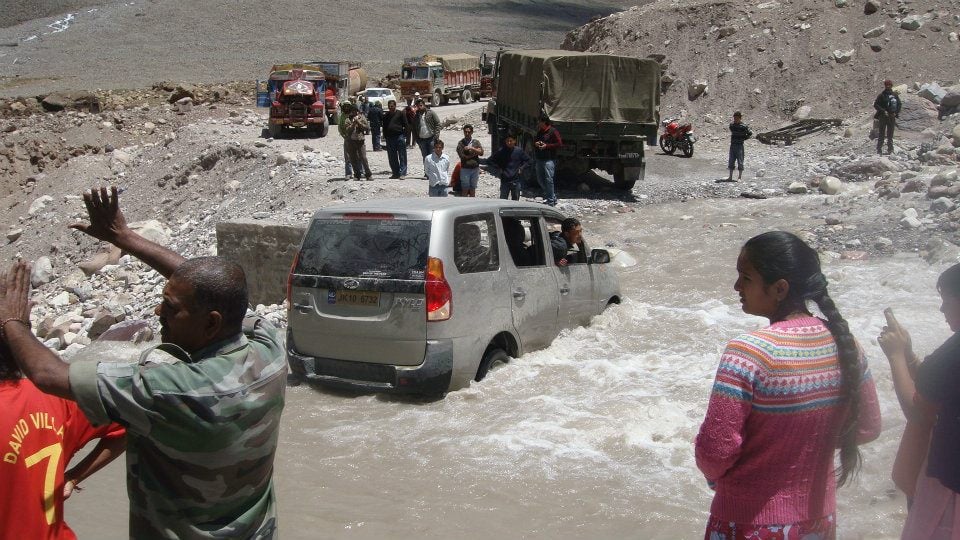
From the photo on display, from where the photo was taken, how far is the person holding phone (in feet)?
9.14

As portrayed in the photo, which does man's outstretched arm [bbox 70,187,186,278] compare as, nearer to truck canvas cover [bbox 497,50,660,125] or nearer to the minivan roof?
the minivan roof

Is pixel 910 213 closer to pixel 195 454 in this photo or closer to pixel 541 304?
pixel 541 304

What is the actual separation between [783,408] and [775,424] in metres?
0.05

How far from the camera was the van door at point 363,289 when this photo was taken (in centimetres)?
675

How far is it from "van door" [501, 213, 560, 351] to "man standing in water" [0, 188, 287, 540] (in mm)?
4920

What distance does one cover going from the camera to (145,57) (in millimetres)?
63938

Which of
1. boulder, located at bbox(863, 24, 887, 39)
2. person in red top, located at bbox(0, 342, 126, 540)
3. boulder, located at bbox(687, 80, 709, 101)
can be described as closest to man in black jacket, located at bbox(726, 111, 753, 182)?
boulder, located at bbox(687, 80, 709, 101)

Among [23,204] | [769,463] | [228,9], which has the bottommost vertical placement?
[23,204]

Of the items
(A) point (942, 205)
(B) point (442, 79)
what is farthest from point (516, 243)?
(B) point (442, 79)

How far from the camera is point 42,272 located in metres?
17.6

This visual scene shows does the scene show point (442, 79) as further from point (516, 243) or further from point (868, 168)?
point (516, 243)

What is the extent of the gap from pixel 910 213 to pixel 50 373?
13.0m

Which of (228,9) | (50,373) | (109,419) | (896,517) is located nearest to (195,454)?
(109,419)

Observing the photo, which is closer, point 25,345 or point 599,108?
point 25,345
